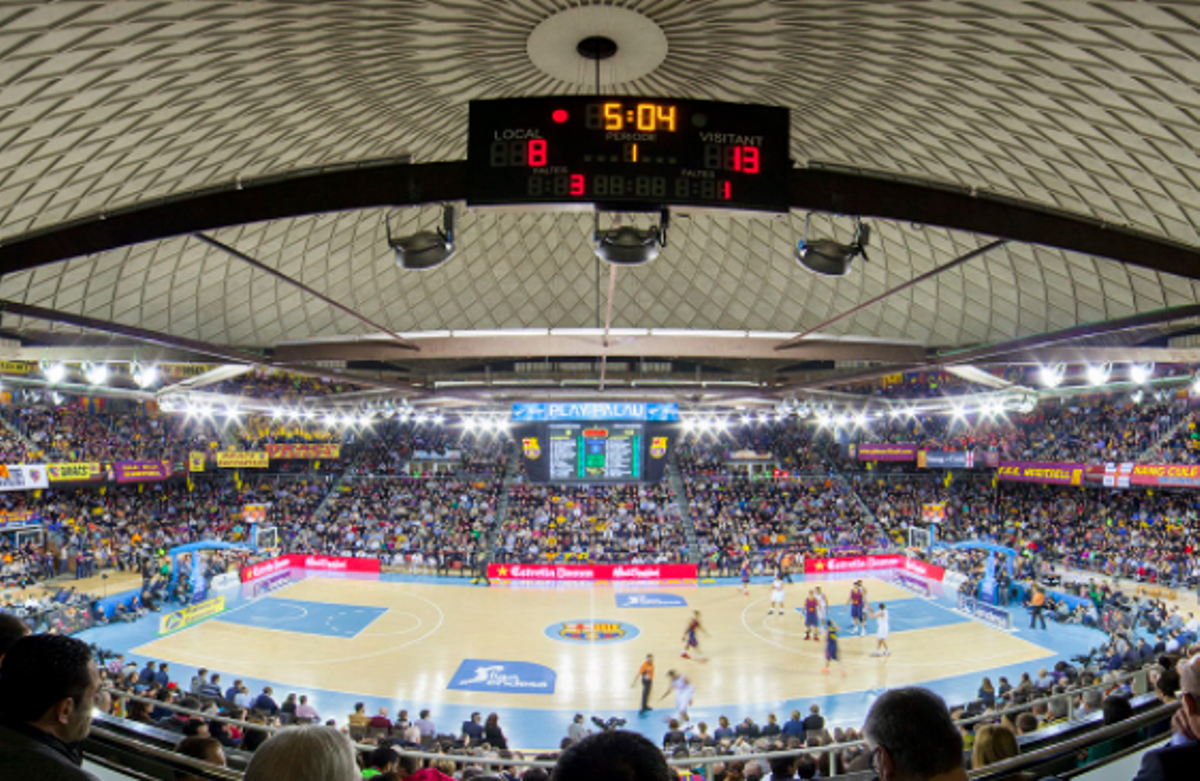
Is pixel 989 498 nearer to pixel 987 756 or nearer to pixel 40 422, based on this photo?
pixel 987 756

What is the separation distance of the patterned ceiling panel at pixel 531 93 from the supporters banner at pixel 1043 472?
25186 millimetres

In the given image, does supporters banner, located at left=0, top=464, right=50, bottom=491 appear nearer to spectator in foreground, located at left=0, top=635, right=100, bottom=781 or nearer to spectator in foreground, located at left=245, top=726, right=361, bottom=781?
spectator in foreground, located at left=0, top=635, right=100, bottom=781

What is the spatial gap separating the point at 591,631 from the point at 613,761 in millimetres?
23121

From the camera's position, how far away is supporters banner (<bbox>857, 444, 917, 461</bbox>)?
4584 cm

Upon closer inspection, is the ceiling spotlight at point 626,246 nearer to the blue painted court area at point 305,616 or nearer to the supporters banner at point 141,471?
the blue painted court area at point 305,616

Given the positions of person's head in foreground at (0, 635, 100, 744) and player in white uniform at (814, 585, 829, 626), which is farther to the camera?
player in white uniform at (814, 585, 829, 626)

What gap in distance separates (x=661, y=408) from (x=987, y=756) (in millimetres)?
28205

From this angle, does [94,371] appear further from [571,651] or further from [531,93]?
[531,93]

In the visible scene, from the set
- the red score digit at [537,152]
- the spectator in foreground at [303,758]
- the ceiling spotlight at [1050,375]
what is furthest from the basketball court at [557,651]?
the spectator in foreground at [303,758]

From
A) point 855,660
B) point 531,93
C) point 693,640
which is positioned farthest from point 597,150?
point 855,660

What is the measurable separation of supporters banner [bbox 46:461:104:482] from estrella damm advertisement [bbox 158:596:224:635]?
14987 mm

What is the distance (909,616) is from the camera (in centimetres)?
2609

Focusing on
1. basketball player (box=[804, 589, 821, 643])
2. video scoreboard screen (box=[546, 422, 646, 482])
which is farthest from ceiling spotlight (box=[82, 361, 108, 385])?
basketball player (box=[804, 589, 821, 643])

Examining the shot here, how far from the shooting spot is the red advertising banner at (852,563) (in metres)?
36.2
